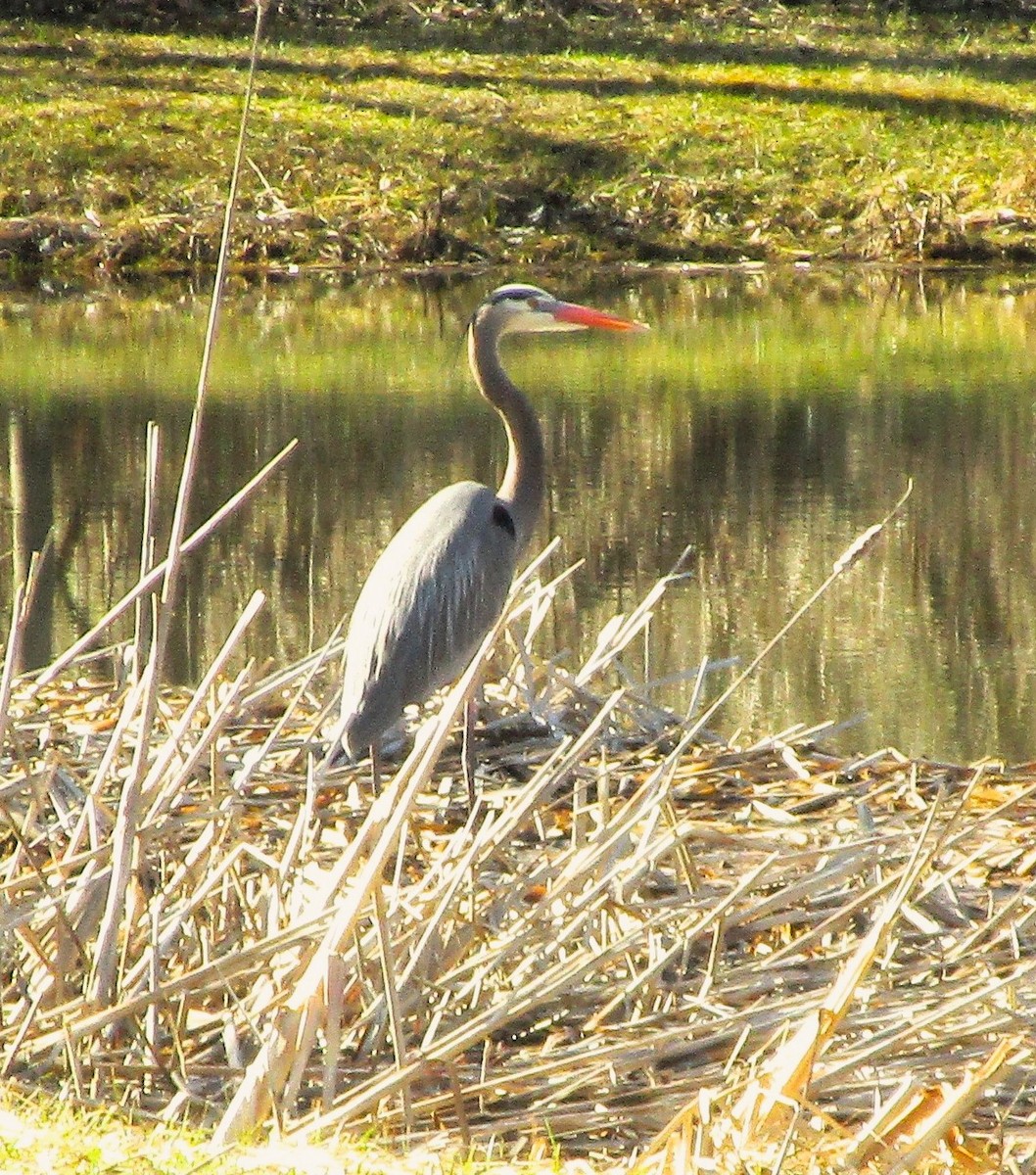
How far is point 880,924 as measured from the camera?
7.41 ft

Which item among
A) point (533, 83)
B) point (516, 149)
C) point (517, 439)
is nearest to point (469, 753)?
point (517, 439)

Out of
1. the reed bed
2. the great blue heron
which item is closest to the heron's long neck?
the great blue heron

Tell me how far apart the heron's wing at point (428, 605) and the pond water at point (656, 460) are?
43 centimetres

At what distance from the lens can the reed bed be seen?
246 centimetres

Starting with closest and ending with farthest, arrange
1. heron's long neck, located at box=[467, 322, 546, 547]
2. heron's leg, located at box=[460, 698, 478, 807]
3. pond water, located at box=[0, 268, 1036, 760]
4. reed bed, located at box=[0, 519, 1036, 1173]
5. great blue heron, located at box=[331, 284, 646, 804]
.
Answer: reed bed, located at box=[0, 519, 1036, 1173] < heron's leg, located at box=[460, 698, 478, 807] < great blue heron, located at box=[331, 284, 646, 804] < heron's long neck, located at box=[467, 322, 546, 547] < pond water, located at box=[0, 268, 1036, 760]

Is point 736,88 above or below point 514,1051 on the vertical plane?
above

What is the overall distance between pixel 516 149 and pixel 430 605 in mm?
13143

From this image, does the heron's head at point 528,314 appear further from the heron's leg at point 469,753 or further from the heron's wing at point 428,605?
the heron's leg at point 469,753

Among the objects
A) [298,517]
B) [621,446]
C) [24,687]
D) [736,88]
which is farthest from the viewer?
[736,88]

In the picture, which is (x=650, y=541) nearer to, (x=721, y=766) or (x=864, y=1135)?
(x=721, y=766)

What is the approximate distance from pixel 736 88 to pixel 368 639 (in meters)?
15.5

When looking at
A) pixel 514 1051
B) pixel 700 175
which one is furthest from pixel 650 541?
Answer: pixel 700 175

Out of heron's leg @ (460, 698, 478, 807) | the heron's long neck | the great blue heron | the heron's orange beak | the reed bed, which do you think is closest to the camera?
the reed bed

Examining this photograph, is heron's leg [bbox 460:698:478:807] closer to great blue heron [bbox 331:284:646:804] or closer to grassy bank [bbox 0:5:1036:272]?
great blue heron [bbox 331:284:646:804]
